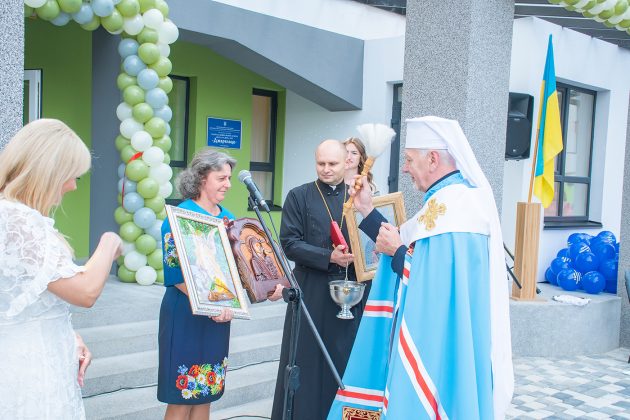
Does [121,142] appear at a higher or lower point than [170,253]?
higher

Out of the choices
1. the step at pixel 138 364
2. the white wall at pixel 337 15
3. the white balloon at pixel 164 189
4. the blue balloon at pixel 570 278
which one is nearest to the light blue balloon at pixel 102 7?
the white balloon at pixel 164 189

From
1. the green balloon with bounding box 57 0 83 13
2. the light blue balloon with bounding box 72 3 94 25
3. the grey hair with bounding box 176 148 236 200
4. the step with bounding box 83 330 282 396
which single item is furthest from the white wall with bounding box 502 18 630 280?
the grey hair with bounding box 176 148 236 200

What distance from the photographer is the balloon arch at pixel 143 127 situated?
6.36 m

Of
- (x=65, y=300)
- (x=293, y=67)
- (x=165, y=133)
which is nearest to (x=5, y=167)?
(x=65, y=300)

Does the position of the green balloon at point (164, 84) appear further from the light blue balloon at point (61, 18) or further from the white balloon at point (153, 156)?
the light blue balloon at point (61, 18)

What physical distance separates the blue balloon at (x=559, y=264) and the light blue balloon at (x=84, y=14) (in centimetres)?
632

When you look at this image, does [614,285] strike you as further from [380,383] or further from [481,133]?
[380,383]

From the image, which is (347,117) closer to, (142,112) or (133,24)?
(142,112)

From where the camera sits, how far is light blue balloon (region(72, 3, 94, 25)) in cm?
601

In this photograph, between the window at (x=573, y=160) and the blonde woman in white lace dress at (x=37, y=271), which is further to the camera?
the window at (x=573, y=160)

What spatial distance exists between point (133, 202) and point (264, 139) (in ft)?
14.7

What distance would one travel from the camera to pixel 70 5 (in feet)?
19.1

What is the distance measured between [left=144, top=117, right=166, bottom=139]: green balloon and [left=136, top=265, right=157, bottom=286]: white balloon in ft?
4.37

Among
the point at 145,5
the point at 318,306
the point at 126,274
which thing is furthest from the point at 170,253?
the point at 145,5
